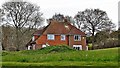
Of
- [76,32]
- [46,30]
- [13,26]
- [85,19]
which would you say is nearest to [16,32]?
[13,26]

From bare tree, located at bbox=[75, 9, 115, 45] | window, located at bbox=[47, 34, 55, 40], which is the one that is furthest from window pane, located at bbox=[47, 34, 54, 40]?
bare tree, located at bbox=[75, 9, 115, 45]

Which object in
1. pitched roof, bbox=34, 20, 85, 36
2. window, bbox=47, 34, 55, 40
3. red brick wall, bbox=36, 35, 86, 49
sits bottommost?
red brick wall, bbox=36, 35, 86, 49

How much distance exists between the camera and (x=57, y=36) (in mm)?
69812

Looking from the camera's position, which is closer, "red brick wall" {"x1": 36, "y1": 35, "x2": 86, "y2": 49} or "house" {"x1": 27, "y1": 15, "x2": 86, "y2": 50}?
"red brick wall" {"x1": 36, "y1": 35, "x2": 86, "y2": 49}

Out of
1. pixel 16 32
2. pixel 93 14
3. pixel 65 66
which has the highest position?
pixel 93 14

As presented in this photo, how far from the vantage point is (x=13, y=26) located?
69.2 metres

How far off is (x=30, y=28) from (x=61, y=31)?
6.96 meters

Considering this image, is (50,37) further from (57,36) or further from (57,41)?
(57,41)

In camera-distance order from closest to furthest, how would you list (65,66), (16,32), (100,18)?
(65,66), (16,32), (100,18)

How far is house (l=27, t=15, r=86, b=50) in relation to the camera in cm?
6875

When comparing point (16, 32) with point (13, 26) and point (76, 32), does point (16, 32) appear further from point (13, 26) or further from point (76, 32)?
point (76, 32)

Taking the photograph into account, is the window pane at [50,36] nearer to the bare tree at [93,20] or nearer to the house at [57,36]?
the house at [57,36]

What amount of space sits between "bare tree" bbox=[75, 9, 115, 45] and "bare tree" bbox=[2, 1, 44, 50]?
1934 centimetres

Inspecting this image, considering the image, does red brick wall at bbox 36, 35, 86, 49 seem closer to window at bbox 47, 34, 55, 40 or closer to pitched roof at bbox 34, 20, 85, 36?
window at bbox 47, 34, 55, 40
